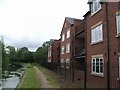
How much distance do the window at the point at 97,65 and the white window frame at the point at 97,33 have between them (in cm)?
165

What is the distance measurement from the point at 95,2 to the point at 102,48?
499cm

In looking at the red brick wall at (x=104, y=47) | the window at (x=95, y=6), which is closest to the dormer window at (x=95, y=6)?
the window at (x=95, y=6)

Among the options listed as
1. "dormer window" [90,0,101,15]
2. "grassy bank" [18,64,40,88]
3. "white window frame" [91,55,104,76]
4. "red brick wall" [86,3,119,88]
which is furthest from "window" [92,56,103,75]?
"grassy bank" [18,64,40,88]

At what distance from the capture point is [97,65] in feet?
59.3

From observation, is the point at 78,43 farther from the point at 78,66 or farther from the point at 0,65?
the point at 0,65

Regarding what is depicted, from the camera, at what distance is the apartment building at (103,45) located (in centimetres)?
1495

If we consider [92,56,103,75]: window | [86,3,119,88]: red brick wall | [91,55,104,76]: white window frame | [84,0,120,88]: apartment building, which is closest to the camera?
[84,0,120,88]: apartment building

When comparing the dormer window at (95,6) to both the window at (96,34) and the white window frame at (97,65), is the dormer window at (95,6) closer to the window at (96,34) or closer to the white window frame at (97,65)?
the window at (96,34)

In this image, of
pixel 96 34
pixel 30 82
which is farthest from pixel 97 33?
pixel 30 82

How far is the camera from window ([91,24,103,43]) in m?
18.0

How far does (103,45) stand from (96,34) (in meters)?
2.21

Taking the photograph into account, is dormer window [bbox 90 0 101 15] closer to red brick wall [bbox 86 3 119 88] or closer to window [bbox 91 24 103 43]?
red brick wall [bbox 86 3 119 88]

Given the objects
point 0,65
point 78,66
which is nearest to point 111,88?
point 78,66

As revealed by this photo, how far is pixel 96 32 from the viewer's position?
19141mm
